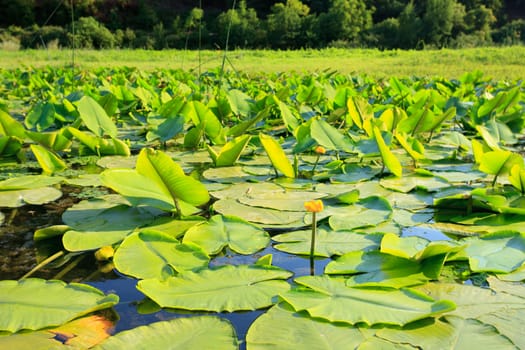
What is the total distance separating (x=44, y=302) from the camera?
0.56 m

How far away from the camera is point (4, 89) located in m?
3.37

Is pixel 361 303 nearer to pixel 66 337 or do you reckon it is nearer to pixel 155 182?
pixel 66 337

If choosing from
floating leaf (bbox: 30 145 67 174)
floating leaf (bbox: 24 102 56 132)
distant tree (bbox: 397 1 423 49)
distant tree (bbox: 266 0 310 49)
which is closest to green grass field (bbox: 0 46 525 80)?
floating leaf (bbox: 24 102 56 132)

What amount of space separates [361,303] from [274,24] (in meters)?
16.6

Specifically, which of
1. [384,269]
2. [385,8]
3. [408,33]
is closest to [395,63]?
[384,269]

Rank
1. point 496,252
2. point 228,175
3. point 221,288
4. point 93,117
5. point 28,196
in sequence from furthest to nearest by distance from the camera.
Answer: point 93,117 → point 228,175 → point 28,196 → point 496,252 → point 221,288

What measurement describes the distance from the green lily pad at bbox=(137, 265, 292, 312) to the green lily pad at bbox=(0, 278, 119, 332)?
58 mm

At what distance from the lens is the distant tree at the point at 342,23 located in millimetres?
17250

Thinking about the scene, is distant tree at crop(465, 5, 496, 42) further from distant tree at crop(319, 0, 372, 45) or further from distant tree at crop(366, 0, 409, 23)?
distant tree at crop(319, 0, 372, 45)

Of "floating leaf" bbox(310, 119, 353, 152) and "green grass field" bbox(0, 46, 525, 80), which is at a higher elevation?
"green grass field" bbox(0, 46, 525, 80)

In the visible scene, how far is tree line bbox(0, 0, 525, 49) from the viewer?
1573 cm

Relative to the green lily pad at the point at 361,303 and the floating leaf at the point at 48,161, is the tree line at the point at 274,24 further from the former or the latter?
the green lily pad at the point at 361,303

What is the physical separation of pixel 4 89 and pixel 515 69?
167 inches

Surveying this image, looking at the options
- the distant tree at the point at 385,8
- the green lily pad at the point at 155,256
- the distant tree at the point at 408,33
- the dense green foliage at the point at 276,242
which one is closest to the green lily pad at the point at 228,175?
the dense green foliage at the point at 276,242
